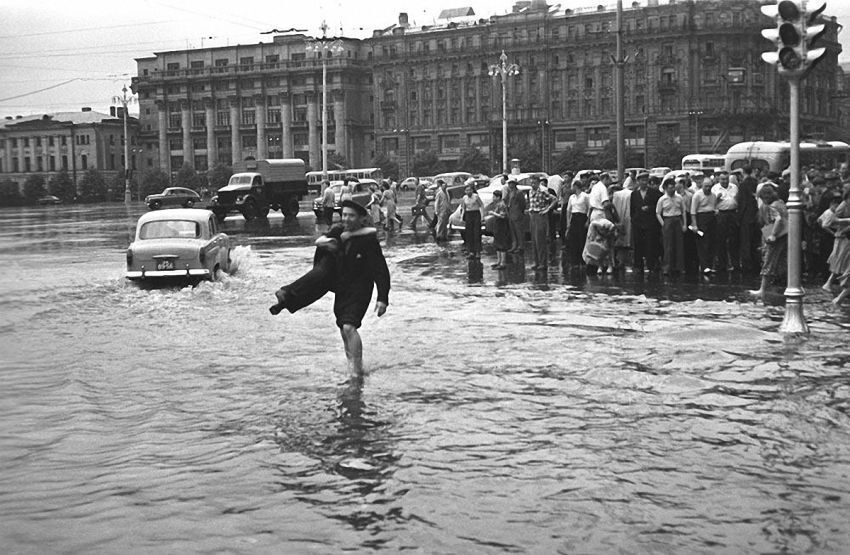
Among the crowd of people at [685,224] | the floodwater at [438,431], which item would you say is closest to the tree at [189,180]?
the crowd of people at [685,224]

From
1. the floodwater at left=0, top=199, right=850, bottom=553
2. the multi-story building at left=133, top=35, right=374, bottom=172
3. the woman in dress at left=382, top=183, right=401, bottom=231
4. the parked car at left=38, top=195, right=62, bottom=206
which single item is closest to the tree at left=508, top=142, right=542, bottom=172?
the multi-story building at left=133, top=35, right=374, bottom=172

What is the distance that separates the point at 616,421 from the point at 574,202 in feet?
45.8

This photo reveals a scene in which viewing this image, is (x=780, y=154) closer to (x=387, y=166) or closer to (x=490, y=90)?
(x=490, y=90)

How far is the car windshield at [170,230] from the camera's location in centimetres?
2123

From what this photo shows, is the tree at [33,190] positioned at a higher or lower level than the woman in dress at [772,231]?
higher

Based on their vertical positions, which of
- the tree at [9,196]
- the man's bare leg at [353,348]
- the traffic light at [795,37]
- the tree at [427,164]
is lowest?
the man's bare leg at [353,348]

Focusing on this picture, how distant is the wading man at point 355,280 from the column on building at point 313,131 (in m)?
126

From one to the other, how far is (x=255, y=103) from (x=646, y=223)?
410 feet

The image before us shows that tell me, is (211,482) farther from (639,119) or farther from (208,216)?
(639,119)

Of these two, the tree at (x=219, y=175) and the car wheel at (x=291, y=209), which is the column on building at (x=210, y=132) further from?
the car wheel at (x=291, y=209)

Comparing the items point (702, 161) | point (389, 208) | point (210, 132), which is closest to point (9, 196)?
point (210, 132)

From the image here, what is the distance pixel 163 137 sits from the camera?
479ft

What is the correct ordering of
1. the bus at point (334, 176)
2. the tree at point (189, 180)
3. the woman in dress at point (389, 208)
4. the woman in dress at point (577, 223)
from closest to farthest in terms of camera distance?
the woman in dress at point (577, 223), the woman in dress at point (389, 208), the bus at point (334, 176), the tree at point (189, 180)

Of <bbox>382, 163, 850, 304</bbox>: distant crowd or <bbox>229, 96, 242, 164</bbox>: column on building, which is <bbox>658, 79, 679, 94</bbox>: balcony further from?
Answer: <bbox>382, 163, 850, 304</bbox>: distant crowd
